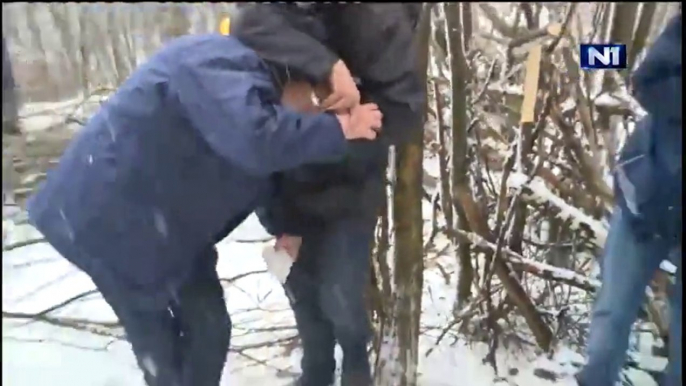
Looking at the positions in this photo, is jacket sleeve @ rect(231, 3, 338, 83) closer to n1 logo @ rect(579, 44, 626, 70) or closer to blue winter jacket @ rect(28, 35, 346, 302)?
blue winter jacket @ rect(28, 35, 346, 302)

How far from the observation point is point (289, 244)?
849mm

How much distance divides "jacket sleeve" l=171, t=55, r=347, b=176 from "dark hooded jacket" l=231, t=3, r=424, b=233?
0.03 metres

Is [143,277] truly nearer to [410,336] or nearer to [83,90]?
[83,90]

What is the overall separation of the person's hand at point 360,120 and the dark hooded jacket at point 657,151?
0.27m

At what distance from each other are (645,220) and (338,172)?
0.34m

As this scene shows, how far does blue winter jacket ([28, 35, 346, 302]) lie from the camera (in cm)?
78

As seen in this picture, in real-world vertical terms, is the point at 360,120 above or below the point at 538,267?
above

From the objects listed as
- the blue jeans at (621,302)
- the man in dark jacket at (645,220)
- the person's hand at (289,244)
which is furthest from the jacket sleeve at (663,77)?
the person's hand at (289,244)

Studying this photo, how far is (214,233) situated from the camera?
837 mm

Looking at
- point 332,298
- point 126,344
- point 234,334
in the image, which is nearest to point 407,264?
point 332,298

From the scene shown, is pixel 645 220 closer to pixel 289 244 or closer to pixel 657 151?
pixel 657 151

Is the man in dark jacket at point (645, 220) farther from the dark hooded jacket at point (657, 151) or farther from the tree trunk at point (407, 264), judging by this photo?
the tree trunk at point (407, 264)

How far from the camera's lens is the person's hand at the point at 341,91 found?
0.79 meters

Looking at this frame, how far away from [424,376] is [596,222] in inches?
10.5
